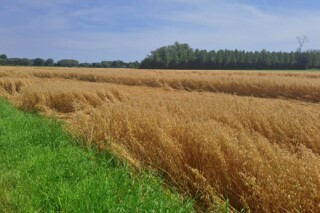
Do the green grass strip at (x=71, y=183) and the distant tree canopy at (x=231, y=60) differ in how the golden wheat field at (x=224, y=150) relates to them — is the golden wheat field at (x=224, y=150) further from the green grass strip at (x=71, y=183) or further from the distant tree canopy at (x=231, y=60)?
the distant tree canopy at (x=231, y=60)

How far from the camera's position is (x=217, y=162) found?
180 inches

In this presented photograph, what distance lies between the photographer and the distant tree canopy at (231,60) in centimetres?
8344

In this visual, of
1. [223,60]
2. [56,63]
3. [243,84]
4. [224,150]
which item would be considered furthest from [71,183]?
[56,63]

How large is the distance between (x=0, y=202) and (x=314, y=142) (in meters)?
4.40

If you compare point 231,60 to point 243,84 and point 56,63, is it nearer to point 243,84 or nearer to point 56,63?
point 56,63

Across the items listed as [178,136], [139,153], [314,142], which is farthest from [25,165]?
[314,142]

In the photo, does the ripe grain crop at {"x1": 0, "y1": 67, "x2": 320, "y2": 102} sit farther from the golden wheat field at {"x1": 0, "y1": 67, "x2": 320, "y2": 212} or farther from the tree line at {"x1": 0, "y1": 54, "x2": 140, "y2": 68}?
the tree line at {"x1": 0, "y1": 54, "x2": 140, "y2": 68}

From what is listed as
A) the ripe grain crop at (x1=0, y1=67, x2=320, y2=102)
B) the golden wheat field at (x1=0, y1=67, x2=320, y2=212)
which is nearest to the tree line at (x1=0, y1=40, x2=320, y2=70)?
the ripe grain crop at (x1=0, y1=67, x2=320, y2=102)

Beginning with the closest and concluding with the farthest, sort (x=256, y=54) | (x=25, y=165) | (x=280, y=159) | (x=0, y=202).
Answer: (x=280, y=159) → (x=0, y=202) → (x=25, y=165) → (x=256, y=54)

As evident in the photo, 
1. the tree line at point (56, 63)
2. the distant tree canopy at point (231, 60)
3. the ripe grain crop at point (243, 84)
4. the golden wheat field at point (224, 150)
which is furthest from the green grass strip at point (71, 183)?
the tree line at point (56, 63)

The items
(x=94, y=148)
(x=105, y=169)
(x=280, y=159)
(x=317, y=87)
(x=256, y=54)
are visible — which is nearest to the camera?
(x=280, y=159)

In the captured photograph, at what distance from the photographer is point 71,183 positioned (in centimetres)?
495

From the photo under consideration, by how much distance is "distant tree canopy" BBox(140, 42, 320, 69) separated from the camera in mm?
83438

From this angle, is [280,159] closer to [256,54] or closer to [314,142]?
[314,142]
